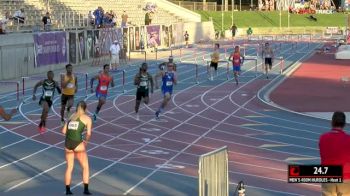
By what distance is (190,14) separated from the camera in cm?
8469

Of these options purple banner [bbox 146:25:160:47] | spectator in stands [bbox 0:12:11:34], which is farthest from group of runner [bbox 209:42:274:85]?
purple banner [bbox 146:25:160:47]

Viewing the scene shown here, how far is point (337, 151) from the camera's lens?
990 cm

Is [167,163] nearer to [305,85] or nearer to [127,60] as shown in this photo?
[305,85]

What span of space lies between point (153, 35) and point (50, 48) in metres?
21.9

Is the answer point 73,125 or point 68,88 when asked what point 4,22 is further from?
point 73,125

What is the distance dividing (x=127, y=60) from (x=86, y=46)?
5071mm

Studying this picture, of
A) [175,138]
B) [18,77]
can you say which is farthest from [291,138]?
[18,77]

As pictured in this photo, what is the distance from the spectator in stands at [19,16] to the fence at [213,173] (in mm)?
32817

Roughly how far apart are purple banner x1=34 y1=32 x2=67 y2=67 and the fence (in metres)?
29.5

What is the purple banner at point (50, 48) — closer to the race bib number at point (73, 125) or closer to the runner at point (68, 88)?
the runner at point (68, 88)

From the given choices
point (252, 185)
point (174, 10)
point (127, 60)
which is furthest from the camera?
point (174, 10)

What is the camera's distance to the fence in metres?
10.3

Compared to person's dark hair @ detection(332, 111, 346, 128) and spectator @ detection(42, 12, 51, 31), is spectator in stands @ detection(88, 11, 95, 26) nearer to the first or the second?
spectator @ detection(42, 12, 51, 31)

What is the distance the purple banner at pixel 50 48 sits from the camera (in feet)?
132
